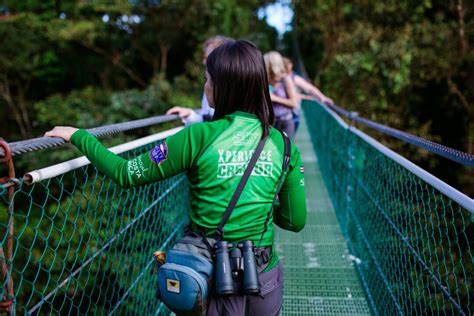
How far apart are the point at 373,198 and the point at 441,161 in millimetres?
8328

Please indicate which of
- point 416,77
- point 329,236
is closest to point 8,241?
point 329,236

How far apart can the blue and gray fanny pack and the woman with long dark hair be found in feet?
0.21

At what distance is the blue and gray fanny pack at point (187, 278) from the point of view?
1.09m

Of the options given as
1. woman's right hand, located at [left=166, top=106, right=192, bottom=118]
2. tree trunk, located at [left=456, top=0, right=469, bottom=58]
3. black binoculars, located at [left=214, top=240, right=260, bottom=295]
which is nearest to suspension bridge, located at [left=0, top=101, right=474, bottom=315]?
woman's right hand, located at [left=166, top=106, right=192, bottom=118]

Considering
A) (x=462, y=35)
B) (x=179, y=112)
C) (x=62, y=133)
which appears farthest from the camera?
(x=462, y=35)

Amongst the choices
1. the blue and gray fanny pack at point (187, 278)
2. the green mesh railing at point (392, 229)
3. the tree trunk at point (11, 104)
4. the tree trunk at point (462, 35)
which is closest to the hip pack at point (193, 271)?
the blue and gray fanny pack at point (187, 278)

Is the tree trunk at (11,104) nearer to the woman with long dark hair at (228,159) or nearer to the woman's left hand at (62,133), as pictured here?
the woman's left hand at (62,133)

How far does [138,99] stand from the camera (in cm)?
1030

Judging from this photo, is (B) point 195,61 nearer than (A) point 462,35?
No

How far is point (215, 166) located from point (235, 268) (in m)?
0.27

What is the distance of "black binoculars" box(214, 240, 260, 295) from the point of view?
3.66 feet

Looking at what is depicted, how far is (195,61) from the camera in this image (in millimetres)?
12359

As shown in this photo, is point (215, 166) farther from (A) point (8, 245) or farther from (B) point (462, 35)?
(B) point (462, 35)

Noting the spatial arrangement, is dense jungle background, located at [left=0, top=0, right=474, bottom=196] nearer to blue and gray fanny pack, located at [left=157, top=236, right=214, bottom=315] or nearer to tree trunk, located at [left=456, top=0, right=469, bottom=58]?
tree trunk, located at [left=456, top=0, right=469, bottom=58]
